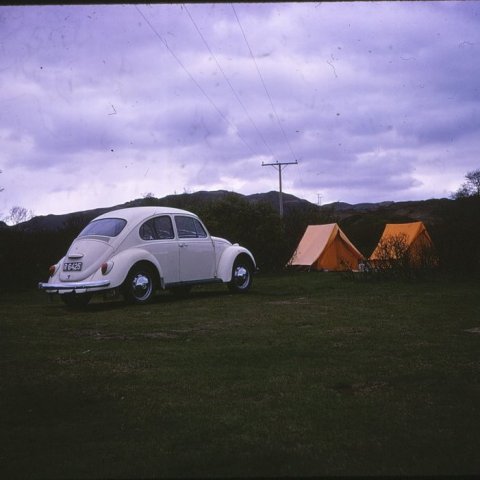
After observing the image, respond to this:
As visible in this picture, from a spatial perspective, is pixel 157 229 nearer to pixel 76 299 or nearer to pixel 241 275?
pixel 76 299

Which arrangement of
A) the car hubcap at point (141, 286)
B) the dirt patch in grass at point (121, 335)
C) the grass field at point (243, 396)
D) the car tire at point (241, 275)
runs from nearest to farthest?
the grass field at point (243, 396)
the dirt patch in grass at point (121, 335)
the car hubcap at point (141, 286)
the car tire at point (241, 275)

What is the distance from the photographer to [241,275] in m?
12.9

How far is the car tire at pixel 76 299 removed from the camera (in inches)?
421

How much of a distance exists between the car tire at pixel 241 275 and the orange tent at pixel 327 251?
860 cm

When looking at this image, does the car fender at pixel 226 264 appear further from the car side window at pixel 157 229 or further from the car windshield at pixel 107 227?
the car windshield at pixel 107 227

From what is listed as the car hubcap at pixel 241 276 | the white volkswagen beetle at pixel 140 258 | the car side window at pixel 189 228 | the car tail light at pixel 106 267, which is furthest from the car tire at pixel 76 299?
the car hubcap at pixel 241 276

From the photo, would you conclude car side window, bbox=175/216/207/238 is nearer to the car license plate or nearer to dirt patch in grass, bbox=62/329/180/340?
the car license plate

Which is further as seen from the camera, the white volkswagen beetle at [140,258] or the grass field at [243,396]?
the white volkswagen beetle at [140,258]

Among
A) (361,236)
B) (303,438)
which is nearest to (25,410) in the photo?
(303,438)

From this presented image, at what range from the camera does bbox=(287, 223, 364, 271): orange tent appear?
2142 centimetres

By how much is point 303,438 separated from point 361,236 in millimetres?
24130

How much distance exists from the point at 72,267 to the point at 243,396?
704cm

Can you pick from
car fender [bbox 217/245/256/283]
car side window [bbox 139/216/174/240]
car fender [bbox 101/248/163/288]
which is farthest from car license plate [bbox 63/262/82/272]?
car fender [bbox 217/245/256/283]

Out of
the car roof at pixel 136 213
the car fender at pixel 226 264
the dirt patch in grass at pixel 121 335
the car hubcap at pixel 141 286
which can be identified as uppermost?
the car roof at pixel 136 213
